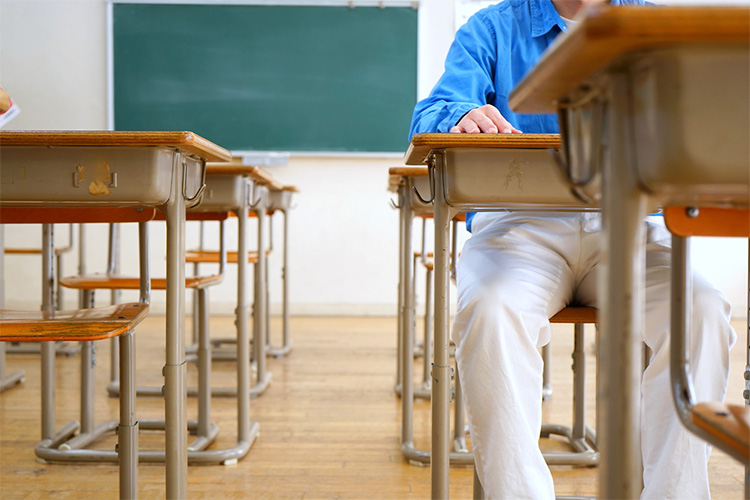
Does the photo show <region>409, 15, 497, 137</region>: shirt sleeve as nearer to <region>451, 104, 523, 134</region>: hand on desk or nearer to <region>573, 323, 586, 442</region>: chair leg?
<region>451, 104, 523, 134</region>: hand on desk

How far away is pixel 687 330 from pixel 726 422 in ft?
0.59

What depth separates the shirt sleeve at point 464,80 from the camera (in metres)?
1.43

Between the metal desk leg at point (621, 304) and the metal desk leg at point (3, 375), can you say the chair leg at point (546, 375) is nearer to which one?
the metal desk leg at point (621, 304)

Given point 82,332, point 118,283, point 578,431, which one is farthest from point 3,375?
point 578,431

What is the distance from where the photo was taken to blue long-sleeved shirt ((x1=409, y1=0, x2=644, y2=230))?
1.53 metres

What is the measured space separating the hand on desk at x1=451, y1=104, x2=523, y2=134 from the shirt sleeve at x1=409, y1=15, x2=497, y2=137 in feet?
0.27

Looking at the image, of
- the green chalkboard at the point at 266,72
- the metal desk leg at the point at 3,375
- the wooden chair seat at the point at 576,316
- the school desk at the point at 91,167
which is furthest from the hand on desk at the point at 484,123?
the green chalkboard at the point at 266,72

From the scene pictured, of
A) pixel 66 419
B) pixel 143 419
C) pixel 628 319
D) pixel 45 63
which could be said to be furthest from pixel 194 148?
pixel 45 63

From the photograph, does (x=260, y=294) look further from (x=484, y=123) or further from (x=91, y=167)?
(x=484, y=123)

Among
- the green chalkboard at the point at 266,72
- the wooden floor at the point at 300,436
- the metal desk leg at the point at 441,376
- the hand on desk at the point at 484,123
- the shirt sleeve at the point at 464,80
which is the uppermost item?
the green chalkboard at the point at 266,72

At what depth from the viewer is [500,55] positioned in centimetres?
159

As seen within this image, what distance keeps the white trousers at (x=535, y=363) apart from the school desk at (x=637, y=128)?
1.61ft

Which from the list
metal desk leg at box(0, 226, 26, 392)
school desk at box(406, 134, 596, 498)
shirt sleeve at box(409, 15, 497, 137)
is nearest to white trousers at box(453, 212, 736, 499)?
school desk at box(406, 134, 596, 498)

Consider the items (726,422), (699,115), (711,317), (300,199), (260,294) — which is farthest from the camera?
(300,199)
